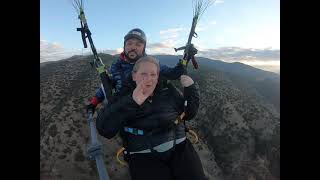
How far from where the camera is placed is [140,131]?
550cm

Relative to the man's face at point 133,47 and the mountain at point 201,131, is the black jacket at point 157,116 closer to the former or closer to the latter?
the man's face at point 133,47

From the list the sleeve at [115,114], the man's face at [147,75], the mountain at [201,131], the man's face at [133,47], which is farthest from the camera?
the mountain at [201,131]

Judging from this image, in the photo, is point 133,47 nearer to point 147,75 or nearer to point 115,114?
point 147,75

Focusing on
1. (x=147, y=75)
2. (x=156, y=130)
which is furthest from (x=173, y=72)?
(x=156, y=130)

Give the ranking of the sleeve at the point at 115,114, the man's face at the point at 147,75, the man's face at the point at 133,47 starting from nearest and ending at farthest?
1. the sleeve at the point at 115,114
2. the man's face at the point at 147,75
3. the man's face at the point at 133,47

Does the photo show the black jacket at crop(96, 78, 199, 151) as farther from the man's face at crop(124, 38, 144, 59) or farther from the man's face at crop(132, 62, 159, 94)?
the man's face at crop(124, 38, 144, 59)

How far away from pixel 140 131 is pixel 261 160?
1921 inches

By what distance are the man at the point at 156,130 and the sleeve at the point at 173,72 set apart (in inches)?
19.3

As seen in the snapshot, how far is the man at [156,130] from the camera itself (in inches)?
208

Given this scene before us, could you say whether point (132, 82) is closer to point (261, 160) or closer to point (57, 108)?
point (57, 108)

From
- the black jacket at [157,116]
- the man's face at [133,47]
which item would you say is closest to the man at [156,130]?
the black jacket at [157,116]

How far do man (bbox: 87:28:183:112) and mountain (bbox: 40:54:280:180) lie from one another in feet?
107

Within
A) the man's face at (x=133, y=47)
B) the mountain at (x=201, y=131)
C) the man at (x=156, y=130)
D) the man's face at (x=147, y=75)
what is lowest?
the mountain at (x=201, y=131)
